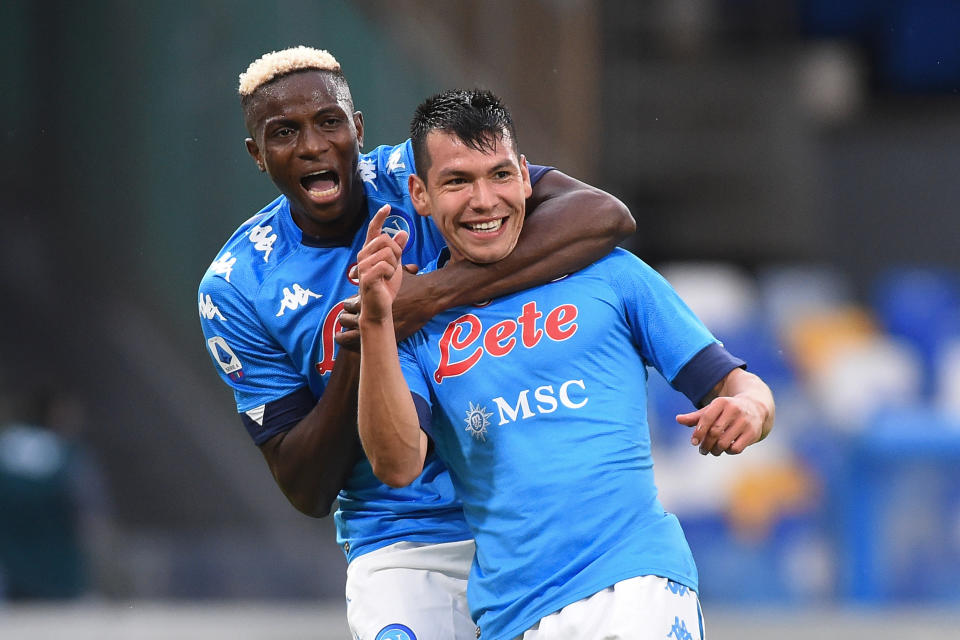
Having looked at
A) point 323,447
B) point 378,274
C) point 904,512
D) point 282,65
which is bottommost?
point 904,512

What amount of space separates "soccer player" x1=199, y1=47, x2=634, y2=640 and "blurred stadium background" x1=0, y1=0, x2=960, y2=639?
13.3 ft

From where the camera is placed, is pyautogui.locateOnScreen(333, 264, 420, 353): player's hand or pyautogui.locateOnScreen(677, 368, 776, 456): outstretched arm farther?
pyautogui.locateOnScreen(333, 264, 420, 353): player's hand

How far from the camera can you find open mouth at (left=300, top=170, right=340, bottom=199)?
129 inches

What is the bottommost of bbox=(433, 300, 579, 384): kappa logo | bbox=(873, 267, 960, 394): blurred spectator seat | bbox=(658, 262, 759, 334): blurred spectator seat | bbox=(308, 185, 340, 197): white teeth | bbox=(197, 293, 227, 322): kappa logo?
bbox=(873, 267, 960, 394): blurred spectator seat

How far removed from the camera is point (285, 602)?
9.54 metres

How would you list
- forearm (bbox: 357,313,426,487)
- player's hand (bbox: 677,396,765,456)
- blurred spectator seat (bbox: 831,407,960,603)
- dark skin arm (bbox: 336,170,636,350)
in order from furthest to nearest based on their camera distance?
blurred spectator seat (bbox: 831,407,960,603), dark skin arm (bbox: 336,170,636,350), forearm (bbox: 357,313,426,487), player's hand (bbox: 677,396,765,456)

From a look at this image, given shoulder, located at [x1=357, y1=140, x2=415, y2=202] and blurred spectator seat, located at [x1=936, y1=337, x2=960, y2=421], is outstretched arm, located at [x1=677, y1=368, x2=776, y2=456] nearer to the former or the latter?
shoulder, located at [x1=357, y1=140, x2=415, y2=202]

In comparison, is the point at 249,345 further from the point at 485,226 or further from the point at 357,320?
the point at 485,226

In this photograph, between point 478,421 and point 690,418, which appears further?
point 478,421

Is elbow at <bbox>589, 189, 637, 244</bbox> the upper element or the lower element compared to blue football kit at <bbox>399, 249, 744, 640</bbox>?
upper

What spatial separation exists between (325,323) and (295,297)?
10 centimetres

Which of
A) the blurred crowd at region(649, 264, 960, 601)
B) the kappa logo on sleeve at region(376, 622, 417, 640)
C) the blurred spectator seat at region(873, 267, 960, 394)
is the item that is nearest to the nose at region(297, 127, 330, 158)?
the kappa logo on sleeve at region(376, 622, 417, 640)

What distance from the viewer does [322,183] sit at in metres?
3.29

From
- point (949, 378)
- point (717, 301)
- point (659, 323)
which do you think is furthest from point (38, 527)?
point (659, 323)
